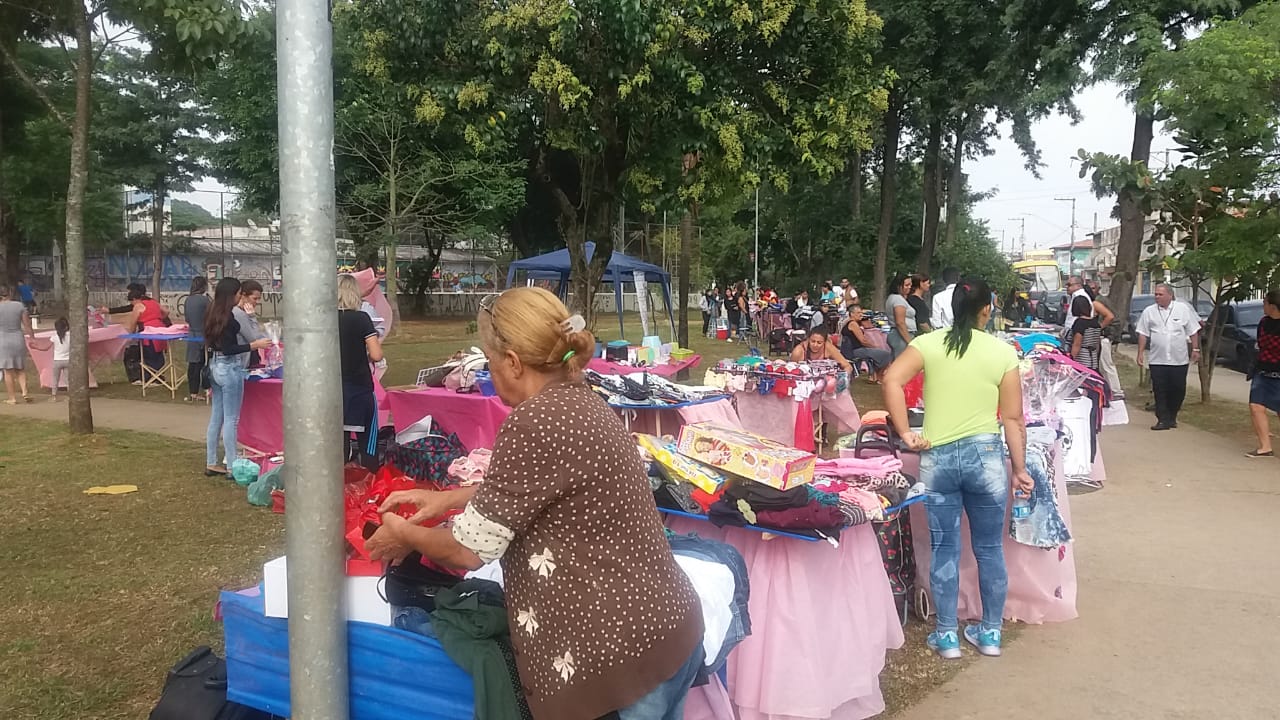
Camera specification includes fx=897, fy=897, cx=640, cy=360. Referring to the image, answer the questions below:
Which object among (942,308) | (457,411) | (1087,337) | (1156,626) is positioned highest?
(942,308)

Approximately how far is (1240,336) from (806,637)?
1843 centimetres

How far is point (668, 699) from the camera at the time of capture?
7.08 feet

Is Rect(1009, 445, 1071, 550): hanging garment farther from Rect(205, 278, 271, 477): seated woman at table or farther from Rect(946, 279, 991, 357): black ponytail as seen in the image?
Rect(205, 278, 271, 477): seated woman at table

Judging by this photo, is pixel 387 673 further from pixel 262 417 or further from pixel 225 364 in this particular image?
pixel 262 417

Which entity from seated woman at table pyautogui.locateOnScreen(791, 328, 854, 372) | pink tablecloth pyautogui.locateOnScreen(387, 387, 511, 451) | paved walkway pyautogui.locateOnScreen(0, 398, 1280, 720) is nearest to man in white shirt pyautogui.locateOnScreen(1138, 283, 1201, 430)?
paved walkway pyautogui.locateOnScreen(0, 398, 1280, 720)

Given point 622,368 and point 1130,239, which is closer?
point 622,368

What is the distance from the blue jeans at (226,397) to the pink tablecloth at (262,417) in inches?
27.0

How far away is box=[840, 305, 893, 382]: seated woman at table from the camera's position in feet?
47.8

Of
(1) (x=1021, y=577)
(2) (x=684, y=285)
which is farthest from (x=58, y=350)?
(1) (x=1021, y=577)

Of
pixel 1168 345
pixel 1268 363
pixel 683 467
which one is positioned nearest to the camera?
pixel 683 467

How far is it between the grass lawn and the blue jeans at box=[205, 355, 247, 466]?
0.38 m

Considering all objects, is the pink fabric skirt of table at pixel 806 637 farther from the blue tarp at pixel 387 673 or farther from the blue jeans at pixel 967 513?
the blue tarp at pixel 387 673

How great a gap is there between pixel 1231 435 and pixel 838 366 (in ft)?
15.8

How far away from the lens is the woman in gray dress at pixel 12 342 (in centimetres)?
1213
